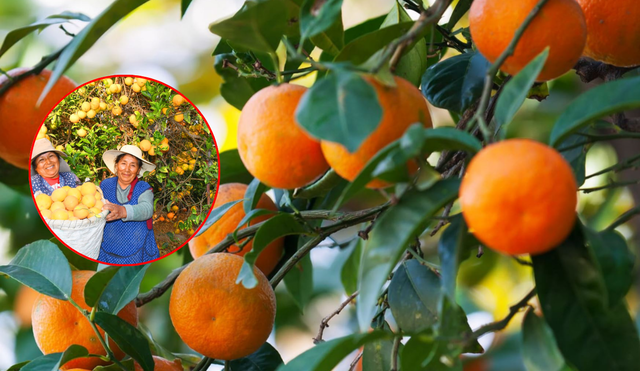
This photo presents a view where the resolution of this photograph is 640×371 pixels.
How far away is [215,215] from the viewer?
34.4 inches

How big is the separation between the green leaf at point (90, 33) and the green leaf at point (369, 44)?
0.24 meters

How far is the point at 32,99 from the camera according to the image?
92cm

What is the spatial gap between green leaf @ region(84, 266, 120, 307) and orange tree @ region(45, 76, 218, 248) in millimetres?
134

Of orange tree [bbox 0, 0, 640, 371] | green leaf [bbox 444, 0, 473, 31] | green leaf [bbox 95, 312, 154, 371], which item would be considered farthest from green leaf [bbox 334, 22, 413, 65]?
green leaf [bbox 95, 312, 154, 371]

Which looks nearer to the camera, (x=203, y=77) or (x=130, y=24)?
(x=203, y=77)

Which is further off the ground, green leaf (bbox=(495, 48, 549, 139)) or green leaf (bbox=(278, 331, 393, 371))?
green leaf (bbox=(495, 48, 549, 139))

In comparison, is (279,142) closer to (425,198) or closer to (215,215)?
(425,198)

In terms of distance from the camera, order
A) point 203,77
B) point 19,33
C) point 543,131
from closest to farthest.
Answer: point 19,33, point 543,131, point 203,77

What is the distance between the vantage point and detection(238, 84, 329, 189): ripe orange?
542 mm

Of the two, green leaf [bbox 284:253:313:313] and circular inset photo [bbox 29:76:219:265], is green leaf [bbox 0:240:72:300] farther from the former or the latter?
green leaf [bbox 284:253:313:313]

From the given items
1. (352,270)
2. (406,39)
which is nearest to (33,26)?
(406,39)

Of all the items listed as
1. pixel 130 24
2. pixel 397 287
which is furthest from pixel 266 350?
pixel 130 24

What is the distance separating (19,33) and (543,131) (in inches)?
46.5

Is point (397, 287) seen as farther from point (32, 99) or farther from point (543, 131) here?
point (543, 131)
